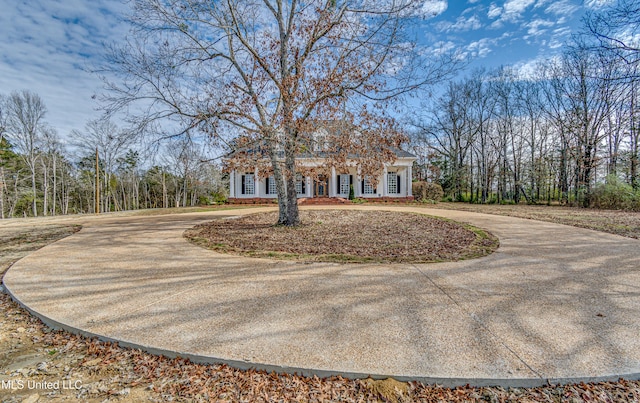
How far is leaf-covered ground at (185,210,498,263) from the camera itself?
531 cm

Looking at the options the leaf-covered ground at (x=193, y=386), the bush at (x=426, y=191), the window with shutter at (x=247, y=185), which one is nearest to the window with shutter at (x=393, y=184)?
the bush at (x=426, y=191)

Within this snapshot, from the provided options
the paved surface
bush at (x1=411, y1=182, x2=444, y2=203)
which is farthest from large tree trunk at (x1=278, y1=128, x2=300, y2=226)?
bush at (x1=411, y1=182, x2=444, y2=203)

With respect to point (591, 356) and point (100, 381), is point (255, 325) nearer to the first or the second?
point (100, 381)

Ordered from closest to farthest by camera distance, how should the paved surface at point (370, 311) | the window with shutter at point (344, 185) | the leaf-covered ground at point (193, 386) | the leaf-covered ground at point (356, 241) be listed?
the leaf-covered ground at point (193, 386)
the paved surface at point (370, 311)
the leaf-covered ground at point (356, 241)
the window with shutter at point (344, 185)

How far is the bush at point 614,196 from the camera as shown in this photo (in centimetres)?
1430

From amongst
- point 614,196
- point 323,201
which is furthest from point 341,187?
point 614,196

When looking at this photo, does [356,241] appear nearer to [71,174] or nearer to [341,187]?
[341,187]

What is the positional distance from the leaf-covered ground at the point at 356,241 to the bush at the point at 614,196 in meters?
12.8

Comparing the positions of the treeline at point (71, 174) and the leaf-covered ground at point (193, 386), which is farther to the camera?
the treeline at point (71, 174)

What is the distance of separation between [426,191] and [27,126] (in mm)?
34810

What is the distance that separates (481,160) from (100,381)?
3027cm

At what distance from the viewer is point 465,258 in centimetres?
500

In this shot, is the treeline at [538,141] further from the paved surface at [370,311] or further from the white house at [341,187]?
the paved surface at [370,311]

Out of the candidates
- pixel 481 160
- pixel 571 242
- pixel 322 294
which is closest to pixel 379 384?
pixel 322 294
